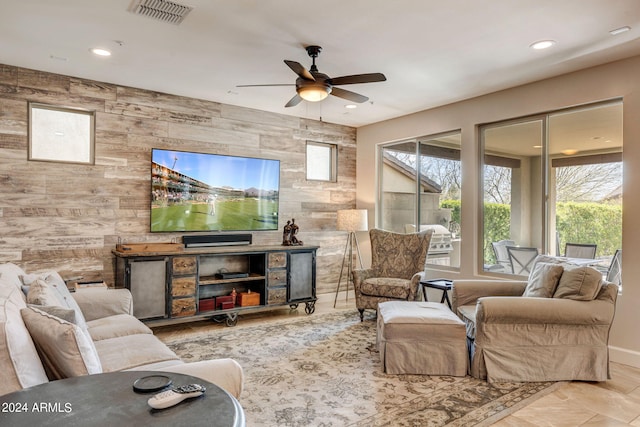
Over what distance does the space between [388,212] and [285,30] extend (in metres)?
3.62

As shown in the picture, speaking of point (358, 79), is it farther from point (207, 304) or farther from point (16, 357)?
point (207, 304)

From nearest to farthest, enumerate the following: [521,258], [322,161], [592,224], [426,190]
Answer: [592,224]
[521,258]
[426,190]
[322,161]

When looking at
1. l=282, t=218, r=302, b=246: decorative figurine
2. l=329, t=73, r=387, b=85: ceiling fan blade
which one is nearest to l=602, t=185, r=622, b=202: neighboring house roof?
l=329, t=73, r=387, b=85: ceiling fan blade

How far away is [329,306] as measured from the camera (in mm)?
5688

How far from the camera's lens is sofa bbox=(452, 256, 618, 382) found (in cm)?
302

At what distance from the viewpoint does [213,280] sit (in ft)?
15.3

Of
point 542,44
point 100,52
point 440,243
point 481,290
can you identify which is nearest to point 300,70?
point 100,52

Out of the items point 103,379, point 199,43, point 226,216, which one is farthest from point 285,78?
point 103,379

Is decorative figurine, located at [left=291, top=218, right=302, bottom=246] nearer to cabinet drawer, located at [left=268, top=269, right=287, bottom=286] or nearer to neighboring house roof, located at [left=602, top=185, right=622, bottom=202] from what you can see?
cabinet drawer, located at [left=268, top=269, right=287, bottom=286]

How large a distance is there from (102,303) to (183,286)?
47.9 inches

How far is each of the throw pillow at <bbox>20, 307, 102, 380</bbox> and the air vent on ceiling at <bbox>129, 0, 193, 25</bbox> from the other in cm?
211

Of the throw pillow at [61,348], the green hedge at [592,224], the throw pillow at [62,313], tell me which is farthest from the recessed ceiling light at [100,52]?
the green hedge at [592,224]

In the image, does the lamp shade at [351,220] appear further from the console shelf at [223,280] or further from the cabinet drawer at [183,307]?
the cabinet drawer at [183,307]

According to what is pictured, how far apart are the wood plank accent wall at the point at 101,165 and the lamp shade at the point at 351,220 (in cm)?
77
